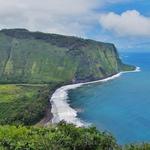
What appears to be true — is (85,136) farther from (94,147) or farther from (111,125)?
(111,125)

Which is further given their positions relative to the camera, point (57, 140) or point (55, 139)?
point (55, 139)

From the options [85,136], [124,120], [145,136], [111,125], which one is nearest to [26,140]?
[85,136]

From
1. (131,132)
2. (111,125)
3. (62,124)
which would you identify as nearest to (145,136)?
(131,132)

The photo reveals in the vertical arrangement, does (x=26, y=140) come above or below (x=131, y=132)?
above

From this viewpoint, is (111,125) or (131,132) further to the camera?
(111,125)

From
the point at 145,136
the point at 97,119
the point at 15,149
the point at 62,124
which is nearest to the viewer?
the point at 15,149

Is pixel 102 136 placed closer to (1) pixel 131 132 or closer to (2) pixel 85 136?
(2) pixel 85 136

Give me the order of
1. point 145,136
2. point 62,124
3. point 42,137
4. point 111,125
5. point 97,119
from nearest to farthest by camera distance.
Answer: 1. point 42,137
2. point 62,124
3. point 145,136
4. point 111,125
5. point 97,119

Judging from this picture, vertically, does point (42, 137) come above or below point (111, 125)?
above

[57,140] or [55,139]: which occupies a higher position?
[55,139]
